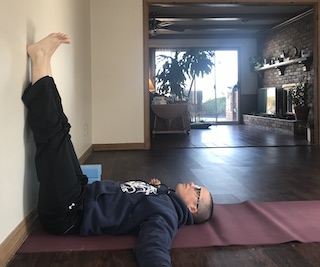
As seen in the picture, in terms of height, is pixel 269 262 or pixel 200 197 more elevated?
pixel 200 197

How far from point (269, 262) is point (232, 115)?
30.7 ft

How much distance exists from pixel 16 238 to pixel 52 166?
1.02ft

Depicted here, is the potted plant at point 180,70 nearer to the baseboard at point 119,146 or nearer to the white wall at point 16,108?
the baseboard at point 119,146

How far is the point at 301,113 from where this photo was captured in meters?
7.03

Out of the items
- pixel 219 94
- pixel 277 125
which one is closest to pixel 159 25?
pixel 219 94

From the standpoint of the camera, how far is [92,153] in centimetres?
439

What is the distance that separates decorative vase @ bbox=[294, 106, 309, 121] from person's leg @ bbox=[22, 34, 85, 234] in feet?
20.3

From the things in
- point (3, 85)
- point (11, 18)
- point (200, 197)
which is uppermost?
point (11, 18)

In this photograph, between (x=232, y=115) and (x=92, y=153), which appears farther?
(x=232, y=115)

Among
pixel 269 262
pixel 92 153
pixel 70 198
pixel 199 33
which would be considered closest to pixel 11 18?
pixel 70 198

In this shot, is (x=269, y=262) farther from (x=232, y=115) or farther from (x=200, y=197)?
(x=232, y=115)

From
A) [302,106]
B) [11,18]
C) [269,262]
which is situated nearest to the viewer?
[269,262]

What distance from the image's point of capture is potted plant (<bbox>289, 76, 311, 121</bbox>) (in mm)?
7012

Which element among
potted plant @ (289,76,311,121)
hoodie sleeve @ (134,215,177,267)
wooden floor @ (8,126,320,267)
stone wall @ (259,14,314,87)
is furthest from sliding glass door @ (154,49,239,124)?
hoodie sleeve @ (134,215,177,267)
